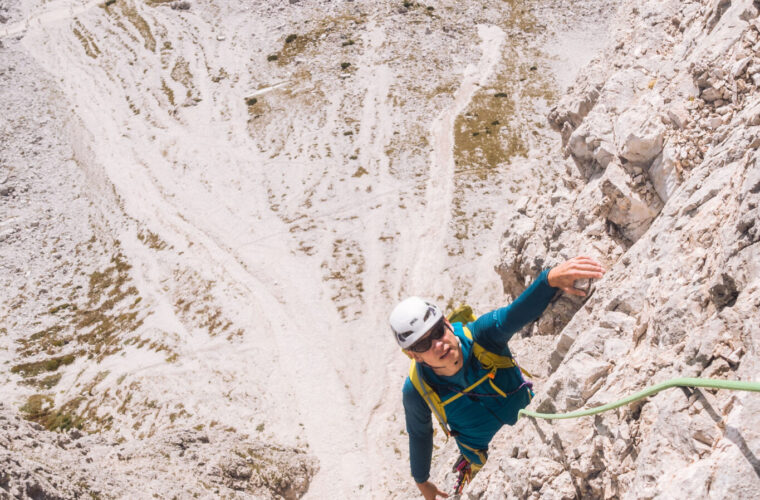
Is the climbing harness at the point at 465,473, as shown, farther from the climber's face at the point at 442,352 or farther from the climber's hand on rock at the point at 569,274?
the climber's hand on rock at the point at 569,274

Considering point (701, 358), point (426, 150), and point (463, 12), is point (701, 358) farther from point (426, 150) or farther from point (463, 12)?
point (463, 12)

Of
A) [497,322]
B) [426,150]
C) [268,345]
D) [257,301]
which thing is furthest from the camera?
[426,150]

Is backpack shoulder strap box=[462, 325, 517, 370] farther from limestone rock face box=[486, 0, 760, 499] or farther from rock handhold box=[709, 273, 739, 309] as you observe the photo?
rock handhold box=[709, 273, 739, 309]

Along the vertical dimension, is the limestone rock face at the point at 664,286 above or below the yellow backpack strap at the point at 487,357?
above

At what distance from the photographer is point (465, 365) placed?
27.2 feet

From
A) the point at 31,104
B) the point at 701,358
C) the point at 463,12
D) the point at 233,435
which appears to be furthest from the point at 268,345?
the point at 463,12

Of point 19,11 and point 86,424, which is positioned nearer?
point 86,424

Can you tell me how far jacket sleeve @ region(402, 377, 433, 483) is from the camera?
850cm

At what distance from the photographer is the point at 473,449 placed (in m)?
9.95

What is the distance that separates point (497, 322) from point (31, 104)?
67.7 metres

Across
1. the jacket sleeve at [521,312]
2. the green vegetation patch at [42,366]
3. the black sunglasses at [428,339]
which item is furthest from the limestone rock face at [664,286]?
the green vegetation patch at [42,366]

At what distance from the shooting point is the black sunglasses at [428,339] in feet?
25.5

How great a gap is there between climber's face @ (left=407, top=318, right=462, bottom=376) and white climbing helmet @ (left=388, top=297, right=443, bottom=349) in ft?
0.43

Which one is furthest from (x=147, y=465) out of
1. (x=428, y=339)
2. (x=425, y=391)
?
(x=428, y=339)
